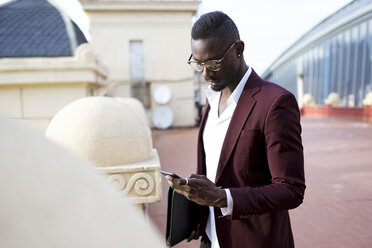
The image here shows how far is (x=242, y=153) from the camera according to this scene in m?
1.34

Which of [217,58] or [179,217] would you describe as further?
[179,217]

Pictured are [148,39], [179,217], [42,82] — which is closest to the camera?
[179,217]

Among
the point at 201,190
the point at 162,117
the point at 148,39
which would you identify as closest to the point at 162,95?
the point at 162,117

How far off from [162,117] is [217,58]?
42.6 ft

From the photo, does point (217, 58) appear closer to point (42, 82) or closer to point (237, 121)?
point (237, 121)

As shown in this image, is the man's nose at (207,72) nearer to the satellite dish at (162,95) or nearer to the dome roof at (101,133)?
the dome roof at (101,133)

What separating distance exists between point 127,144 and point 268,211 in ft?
4.70

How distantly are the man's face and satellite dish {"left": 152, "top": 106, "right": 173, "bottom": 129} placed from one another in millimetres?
12851

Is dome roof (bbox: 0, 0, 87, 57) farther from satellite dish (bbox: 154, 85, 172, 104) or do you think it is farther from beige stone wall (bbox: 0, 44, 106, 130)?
satellite dish (bbox: 154, 85, 172, 104)

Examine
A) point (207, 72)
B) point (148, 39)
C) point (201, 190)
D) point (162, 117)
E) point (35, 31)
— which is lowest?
point (162, 117)

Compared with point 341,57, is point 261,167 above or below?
below

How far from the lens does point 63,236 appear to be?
41cm

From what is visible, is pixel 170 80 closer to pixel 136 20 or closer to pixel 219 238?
pixel 136 20

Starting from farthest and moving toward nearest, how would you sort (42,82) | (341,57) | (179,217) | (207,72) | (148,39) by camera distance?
(341,57) < (148,39) < (42,82) < (179,217) < (207,72)
